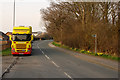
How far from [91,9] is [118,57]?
14.3 metres

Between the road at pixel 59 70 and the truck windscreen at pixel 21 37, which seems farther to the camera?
the truck windscreen at pixel 21 37

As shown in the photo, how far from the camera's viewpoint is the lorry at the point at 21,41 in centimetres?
2052

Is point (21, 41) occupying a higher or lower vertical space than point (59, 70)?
higher

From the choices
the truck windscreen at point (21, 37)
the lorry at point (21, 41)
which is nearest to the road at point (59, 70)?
the lorry at point (21, 41)

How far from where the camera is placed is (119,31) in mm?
18406

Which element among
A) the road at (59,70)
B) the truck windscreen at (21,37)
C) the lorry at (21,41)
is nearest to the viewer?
the road at (59,70)

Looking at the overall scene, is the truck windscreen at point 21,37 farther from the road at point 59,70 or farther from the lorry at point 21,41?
the road at point 59,70

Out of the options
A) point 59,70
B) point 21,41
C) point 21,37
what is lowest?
point 59,70

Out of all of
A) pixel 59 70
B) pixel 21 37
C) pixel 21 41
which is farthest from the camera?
pixel 21 37

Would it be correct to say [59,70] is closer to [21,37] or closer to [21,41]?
[21,41]

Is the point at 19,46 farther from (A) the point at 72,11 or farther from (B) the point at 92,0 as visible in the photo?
(A) the point at 72,11

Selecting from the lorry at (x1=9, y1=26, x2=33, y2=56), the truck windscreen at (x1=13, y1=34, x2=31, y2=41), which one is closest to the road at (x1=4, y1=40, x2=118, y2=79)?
the lorry at (x1=9, y1=26, x2=33, y2=56)

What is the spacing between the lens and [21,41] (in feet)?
67.9

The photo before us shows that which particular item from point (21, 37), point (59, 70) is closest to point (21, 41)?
point (21, 37)
